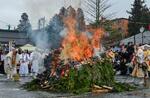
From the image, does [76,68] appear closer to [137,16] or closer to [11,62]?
[11,62]

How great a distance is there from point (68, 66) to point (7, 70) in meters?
7.07

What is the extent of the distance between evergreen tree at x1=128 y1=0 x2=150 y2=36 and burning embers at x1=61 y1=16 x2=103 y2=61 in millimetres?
58253

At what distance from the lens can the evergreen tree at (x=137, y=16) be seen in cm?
8262

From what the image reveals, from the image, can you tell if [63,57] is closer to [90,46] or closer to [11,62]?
[90,46]

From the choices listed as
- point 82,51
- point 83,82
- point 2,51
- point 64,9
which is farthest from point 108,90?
point 2,51

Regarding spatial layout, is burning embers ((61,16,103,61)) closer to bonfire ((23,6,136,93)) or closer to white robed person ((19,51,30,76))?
bonfire ((23,6,136,93))

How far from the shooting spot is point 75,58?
19953 mm

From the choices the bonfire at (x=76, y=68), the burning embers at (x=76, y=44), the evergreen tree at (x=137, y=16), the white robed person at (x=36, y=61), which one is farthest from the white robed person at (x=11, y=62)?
the evergreen tree at (x=137, y=16)

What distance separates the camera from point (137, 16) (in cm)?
8825

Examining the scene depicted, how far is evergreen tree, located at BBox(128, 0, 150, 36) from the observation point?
82625mm

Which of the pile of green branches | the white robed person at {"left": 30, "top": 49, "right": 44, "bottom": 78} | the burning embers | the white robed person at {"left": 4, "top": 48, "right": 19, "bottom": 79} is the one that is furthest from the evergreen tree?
the pile of green branches

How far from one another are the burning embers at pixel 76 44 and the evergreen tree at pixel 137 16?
5825 centimetres

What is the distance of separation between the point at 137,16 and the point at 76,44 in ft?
226

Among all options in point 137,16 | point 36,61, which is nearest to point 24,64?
point 36,61
